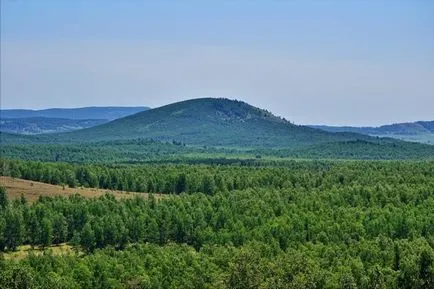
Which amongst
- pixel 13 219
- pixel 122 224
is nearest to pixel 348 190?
pixel 122 224

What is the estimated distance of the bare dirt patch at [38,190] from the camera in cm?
16812

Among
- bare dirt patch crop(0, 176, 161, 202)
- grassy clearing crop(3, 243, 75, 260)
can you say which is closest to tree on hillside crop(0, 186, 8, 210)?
bare dirt patch crop(0, 176, 161, 202)

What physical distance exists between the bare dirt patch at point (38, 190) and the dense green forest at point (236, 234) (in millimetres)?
8553

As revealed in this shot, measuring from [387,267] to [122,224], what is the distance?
178 ft

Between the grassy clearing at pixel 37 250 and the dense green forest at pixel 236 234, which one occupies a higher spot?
the dense green forest at pixel 236 234

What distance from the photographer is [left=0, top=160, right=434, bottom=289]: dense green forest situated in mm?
86812

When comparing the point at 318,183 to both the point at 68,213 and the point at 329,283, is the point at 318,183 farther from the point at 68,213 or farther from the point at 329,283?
the point at 329,283

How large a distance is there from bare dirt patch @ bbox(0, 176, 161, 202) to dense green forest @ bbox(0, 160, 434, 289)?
28.1 ft

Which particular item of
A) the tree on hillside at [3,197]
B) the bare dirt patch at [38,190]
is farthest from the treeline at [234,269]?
the bare dirt patch at [38,190]

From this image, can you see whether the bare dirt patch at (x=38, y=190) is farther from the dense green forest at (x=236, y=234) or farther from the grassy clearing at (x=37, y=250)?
the grassy clearing at (x=37, y=250)

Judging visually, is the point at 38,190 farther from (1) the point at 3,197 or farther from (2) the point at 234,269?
(2) the point at 234,269

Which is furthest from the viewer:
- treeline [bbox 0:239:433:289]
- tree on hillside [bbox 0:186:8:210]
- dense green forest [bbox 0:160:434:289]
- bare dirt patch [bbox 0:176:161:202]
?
bare dirt patch [bbox 0:176:161:202]

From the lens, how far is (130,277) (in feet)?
297

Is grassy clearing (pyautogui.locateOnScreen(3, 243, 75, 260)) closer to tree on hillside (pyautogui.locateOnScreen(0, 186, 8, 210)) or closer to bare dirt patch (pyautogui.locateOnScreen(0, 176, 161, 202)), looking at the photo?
tree on hillside (pyautogui.locateOnScreen(0, 186, 8, 210))
